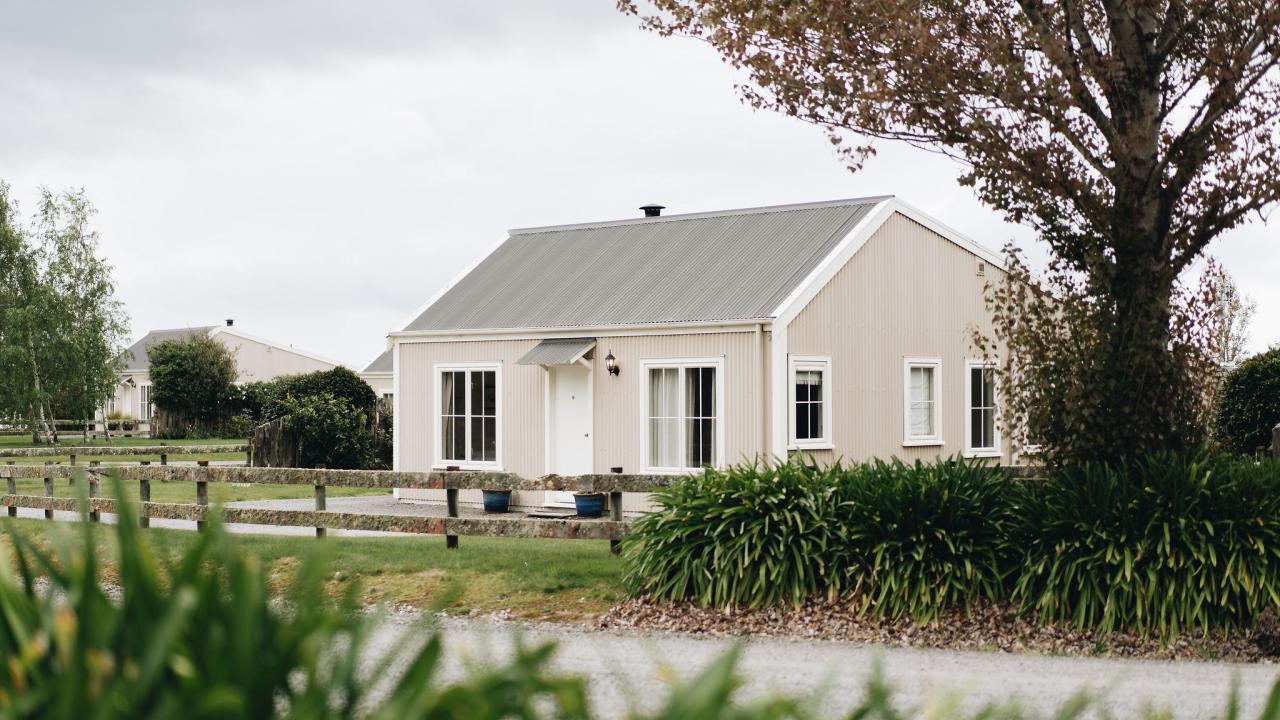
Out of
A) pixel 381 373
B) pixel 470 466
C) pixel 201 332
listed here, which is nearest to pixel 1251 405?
pixel 470 466

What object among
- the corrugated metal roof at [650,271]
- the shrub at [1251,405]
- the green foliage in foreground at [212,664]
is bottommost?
the green foliage in foreground at [212,664]

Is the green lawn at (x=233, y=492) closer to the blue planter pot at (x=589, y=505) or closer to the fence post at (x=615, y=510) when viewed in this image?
the blue planter pot at (x=589, y=505)

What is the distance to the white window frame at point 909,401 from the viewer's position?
19.2m

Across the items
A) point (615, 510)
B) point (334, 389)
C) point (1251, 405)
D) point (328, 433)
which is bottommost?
point (615, 510)

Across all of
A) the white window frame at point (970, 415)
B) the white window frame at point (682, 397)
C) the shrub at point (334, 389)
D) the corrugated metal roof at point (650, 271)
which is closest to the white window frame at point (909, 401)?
the white window frame at point (970, 415)

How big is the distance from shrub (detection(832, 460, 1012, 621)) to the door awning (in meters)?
8.92

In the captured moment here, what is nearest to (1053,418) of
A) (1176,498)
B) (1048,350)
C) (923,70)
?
(1048,350)

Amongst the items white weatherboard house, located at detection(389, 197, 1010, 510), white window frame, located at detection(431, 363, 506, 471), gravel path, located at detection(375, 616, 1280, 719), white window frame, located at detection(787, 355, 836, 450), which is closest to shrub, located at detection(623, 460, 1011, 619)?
gravel path, located at detection(375, 616, 1280, 719)

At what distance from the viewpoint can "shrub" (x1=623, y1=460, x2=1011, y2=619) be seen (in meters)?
9.83

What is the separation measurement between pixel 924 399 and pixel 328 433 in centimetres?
1331

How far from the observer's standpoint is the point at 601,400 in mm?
19109

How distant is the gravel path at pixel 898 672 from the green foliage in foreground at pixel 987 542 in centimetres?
53

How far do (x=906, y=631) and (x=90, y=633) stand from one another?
785 cm

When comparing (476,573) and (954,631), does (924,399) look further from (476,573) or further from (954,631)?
(954,631)
